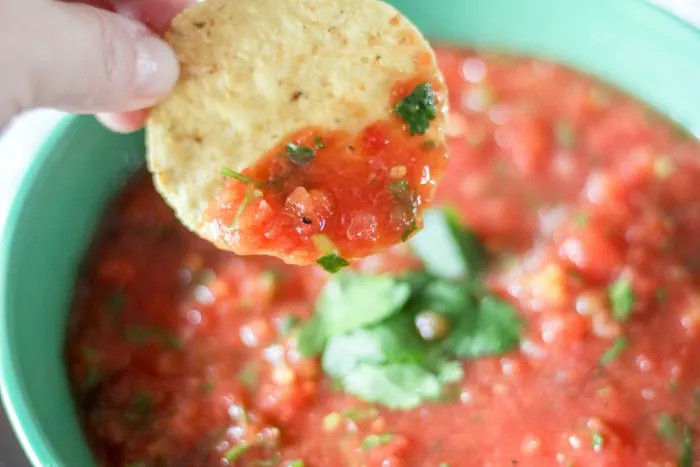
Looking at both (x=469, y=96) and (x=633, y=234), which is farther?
(x=469, y=96)

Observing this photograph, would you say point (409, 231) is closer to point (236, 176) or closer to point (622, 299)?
point (236, 176)

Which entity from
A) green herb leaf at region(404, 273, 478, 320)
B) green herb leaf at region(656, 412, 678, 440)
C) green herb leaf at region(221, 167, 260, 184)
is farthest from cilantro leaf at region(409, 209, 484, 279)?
green herb leaf at region(221, 167, 260, 184)

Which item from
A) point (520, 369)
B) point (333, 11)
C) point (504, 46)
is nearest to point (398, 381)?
point (520, 369)

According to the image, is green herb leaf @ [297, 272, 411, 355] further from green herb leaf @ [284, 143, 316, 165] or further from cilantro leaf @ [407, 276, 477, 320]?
green herb leaf @ [284, 143, 316, 165]

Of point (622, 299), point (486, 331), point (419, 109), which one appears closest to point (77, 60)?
point (419, 109)

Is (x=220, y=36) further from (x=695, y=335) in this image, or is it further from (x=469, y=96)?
(x=695, y=335)
